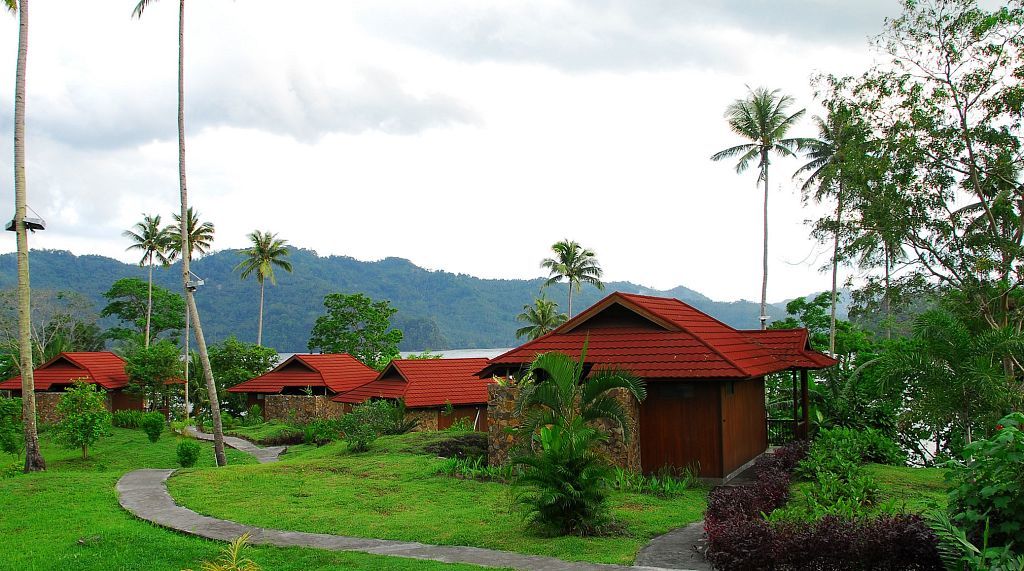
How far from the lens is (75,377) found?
40000 mm

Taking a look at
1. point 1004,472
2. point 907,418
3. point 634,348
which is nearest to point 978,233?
point 907,418

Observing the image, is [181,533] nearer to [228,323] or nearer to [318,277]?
[228,323]

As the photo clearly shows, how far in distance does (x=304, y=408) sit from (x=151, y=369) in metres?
8.64

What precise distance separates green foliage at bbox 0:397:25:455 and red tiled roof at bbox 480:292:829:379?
1512 cm

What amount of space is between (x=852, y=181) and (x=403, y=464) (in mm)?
11936

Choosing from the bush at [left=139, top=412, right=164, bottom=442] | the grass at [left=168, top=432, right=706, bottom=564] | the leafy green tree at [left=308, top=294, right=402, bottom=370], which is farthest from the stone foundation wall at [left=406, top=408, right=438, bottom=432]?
the leafy green tree at [left=308, top=294, right=402, bottom=370]

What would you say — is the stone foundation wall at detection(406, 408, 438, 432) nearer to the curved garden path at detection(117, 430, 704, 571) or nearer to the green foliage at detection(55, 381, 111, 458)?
the green foliage at detection(55, 381, 111, 458)

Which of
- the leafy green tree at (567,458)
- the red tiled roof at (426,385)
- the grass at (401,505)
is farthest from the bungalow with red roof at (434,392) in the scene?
the leafy green tree at (567,458)

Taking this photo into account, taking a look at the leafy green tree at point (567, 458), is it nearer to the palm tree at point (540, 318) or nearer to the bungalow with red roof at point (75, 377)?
the bungalow with red roof at point (75, 377)

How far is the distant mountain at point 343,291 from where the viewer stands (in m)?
119

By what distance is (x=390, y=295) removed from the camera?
146125mm

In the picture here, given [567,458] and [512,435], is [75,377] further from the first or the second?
[567,458]

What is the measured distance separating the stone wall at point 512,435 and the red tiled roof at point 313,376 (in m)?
23.9

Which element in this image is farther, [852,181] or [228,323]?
[228,323]
